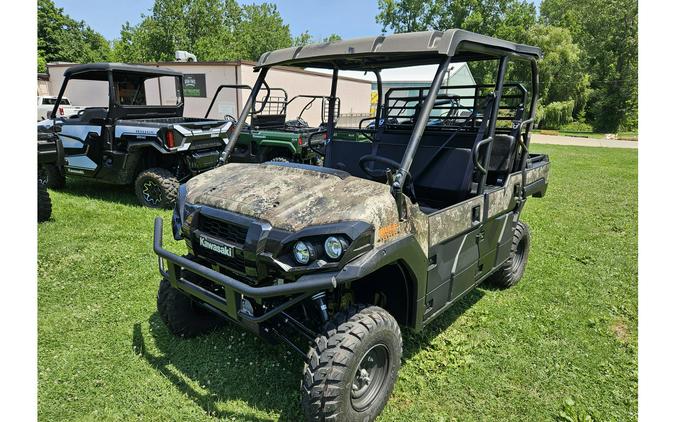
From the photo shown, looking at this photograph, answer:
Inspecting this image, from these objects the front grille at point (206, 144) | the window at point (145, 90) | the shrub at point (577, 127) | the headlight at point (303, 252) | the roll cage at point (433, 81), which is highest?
the shrub at point (577, 127)

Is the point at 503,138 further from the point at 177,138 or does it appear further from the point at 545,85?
the point at 545,85

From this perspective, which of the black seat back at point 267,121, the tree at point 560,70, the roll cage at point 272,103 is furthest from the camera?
the tree at point 560,70

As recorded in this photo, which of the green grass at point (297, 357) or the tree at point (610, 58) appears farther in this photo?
the tree at point (610, 58)

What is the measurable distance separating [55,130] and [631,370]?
25.6 ft

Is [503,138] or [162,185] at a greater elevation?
[503,138]

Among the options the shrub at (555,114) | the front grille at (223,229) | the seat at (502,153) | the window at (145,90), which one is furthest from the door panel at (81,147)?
the shrub at (555,114)

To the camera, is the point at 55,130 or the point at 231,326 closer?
the point at 231,326

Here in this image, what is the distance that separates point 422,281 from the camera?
252 centimetres

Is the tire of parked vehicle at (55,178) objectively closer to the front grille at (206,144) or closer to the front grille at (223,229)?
the front grille at (206,144)

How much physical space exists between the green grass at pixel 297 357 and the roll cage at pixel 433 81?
1.18 meters

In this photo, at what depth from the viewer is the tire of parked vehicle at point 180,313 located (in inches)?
118

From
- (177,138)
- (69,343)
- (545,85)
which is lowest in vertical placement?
(69,343)

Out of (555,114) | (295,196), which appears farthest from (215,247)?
(555,114)

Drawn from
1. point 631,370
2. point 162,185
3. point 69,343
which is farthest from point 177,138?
point 631,370
